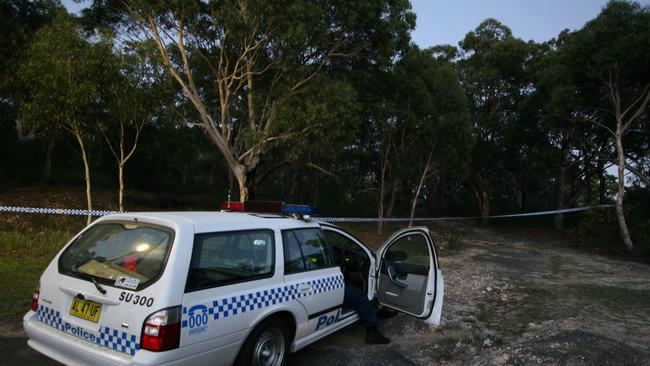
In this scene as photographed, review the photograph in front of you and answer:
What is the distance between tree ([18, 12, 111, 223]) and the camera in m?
8.92

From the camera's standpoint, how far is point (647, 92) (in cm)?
1533

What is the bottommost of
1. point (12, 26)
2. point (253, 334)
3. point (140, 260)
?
point (253, 334)

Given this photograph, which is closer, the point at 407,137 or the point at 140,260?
the point at 140,260

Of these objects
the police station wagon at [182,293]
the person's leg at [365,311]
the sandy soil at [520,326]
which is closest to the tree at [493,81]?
the sandy soil at [520,326]

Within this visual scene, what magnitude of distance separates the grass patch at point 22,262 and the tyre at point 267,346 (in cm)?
360

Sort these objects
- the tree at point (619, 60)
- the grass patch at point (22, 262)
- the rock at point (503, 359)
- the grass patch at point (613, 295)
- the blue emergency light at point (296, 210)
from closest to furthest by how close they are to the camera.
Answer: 1. the rock at point (503, 359)
2. the blue emergency light at point (296, 210)
3. the grass patch at point (22, 262)
4. the grass patch at point (613, 295)
5. the tree at point (619, 60)

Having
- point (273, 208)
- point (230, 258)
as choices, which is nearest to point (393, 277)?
point (273, 208)

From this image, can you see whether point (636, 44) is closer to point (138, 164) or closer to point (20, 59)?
point (20, 59)

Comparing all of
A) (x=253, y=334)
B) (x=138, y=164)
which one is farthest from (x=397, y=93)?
(x=138, y=164)

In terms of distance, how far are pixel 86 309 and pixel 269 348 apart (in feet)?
4.92

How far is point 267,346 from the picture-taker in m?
3.58

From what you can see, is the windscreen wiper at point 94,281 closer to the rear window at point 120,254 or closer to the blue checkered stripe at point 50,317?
the rear window at point 120,254

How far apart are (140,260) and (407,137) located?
59.2ft

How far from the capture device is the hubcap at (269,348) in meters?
3.44
